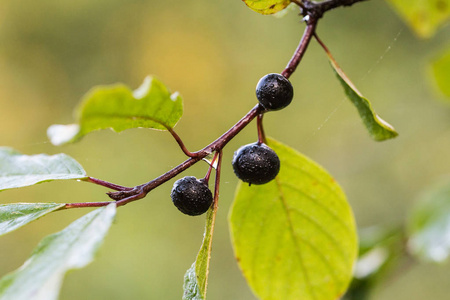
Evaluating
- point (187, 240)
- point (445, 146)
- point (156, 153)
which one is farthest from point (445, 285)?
point (156, 153)

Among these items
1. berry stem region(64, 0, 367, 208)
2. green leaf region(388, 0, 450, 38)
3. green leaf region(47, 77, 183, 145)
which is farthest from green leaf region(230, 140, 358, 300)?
green leaf region(388, 0, 450, 38)

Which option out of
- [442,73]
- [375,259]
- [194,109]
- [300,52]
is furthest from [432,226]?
[194,109]

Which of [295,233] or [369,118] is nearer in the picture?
[369,118]

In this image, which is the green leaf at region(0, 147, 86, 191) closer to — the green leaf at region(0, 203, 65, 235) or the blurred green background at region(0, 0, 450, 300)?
the green leaf at region(0, 203, 65, 235)

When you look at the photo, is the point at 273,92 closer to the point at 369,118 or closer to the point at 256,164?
the point at 256,164

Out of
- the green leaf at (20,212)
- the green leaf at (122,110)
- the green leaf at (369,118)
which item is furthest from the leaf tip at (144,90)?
the green leaf at (369,118)

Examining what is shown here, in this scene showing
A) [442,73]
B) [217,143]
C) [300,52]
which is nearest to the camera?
[217,143]

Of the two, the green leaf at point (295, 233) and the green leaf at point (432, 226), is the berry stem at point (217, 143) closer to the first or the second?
the green leaf at point (295, 233)

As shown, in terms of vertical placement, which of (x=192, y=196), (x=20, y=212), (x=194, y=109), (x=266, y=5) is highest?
(x=194, y=109)
